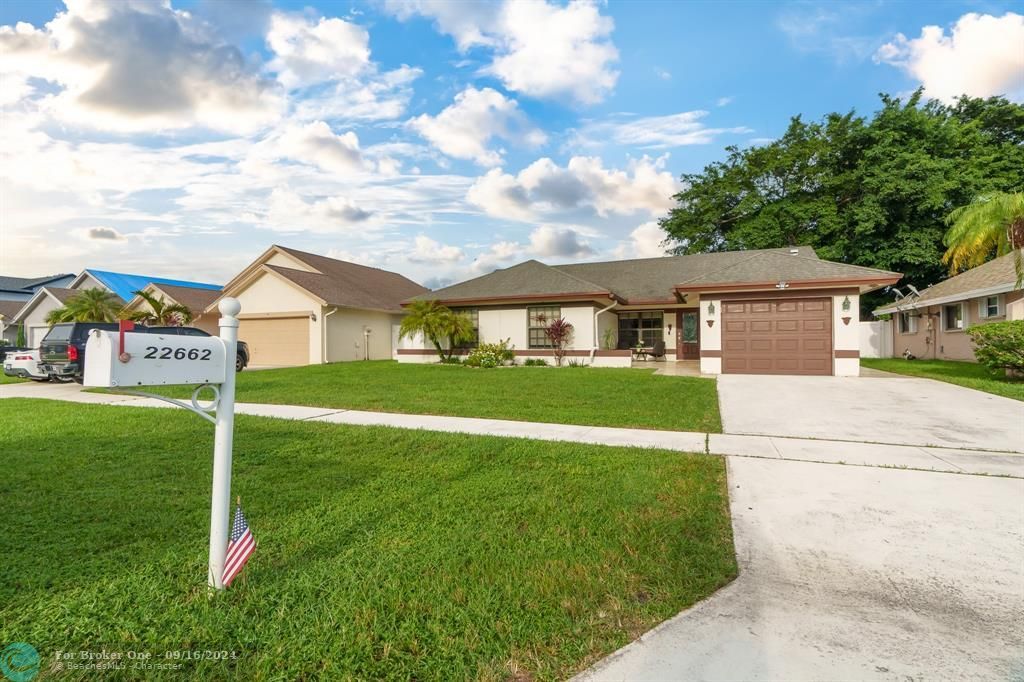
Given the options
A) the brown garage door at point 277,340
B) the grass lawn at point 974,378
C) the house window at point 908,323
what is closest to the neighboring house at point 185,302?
the brown garage door at point 277,340

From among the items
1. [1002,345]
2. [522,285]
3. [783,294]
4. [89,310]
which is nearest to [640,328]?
[522,285]

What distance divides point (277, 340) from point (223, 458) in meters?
21.5

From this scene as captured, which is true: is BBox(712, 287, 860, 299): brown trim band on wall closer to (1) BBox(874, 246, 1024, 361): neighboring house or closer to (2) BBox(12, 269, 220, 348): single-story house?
(1) BBox(874, 246, 1024, 361): neighboring house

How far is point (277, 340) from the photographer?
2202 centimetres

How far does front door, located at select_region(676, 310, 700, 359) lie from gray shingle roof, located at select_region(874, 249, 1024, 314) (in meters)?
9.33

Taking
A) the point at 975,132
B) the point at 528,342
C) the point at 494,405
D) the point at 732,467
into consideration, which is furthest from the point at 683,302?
the point at 975,132

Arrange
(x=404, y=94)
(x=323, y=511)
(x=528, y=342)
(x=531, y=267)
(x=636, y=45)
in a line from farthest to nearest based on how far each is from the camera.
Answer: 1. (x=531, y=267)
2. (x=528, y=342)
3. (x=404, y=94)
4. (x=636, y=45)
5. (x=323, y=511)

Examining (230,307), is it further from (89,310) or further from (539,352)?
(89,310)

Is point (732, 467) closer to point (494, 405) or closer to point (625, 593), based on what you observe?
point (625, 593)

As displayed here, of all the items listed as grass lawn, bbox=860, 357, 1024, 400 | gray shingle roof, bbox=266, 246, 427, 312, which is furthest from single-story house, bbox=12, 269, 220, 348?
grass lawn, bbox=860, 357, 1024, 400

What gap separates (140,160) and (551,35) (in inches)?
375

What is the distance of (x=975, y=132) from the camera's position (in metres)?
27.8

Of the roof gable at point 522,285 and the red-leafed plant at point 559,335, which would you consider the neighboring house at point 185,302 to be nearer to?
the roof gable at point 522,285

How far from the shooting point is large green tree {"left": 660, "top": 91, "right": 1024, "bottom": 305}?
25875mm
